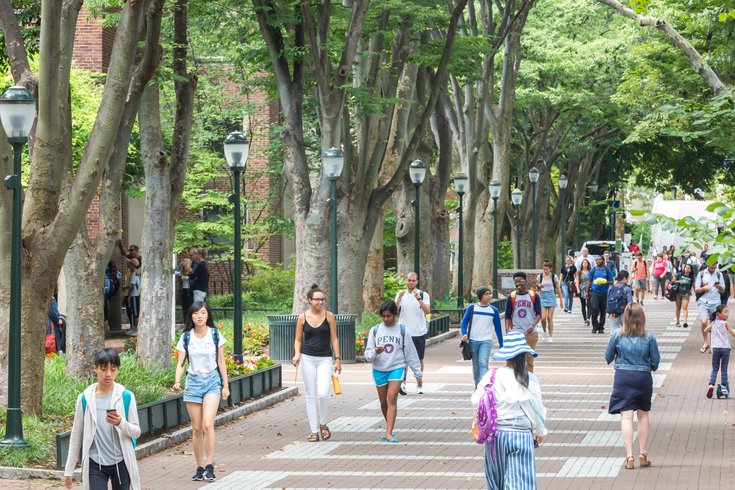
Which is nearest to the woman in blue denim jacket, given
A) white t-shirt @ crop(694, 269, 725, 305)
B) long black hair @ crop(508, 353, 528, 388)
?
long black hair @ crop(508, 353, 528, 388)

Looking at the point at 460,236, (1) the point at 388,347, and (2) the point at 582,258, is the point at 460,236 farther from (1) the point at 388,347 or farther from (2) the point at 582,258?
(1) the point at 388,347

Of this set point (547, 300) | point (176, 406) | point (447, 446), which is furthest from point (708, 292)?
point (176, 406)

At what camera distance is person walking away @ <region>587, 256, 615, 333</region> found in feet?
103

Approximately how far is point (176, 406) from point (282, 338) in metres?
8.64

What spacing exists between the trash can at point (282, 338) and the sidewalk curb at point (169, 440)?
4.06 metres

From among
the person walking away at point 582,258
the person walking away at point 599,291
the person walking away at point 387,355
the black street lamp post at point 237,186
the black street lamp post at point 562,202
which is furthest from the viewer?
the black street lamp post at point 562,202

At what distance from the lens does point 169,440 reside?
14.4 metres

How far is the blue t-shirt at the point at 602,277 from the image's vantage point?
102 feet

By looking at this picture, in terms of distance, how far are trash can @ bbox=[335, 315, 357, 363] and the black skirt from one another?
430 inches

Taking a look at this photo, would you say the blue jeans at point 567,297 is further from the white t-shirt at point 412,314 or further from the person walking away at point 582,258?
the white t-shirt at point 412,314

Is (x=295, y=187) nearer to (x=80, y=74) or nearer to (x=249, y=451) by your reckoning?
(x=80, y=74)

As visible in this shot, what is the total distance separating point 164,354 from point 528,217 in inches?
1372

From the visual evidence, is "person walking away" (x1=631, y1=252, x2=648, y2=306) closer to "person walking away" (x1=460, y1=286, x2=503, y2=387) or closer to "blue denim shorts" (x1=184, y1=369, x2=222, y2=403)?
"person walking away" (x1=460, y1=286, x2=503, y2=387)

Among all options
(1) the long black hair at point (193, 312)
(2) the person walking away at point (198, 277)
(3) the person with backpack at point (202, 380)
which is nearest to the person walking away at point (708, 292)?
(2) the person walking away at point (198, 277)
